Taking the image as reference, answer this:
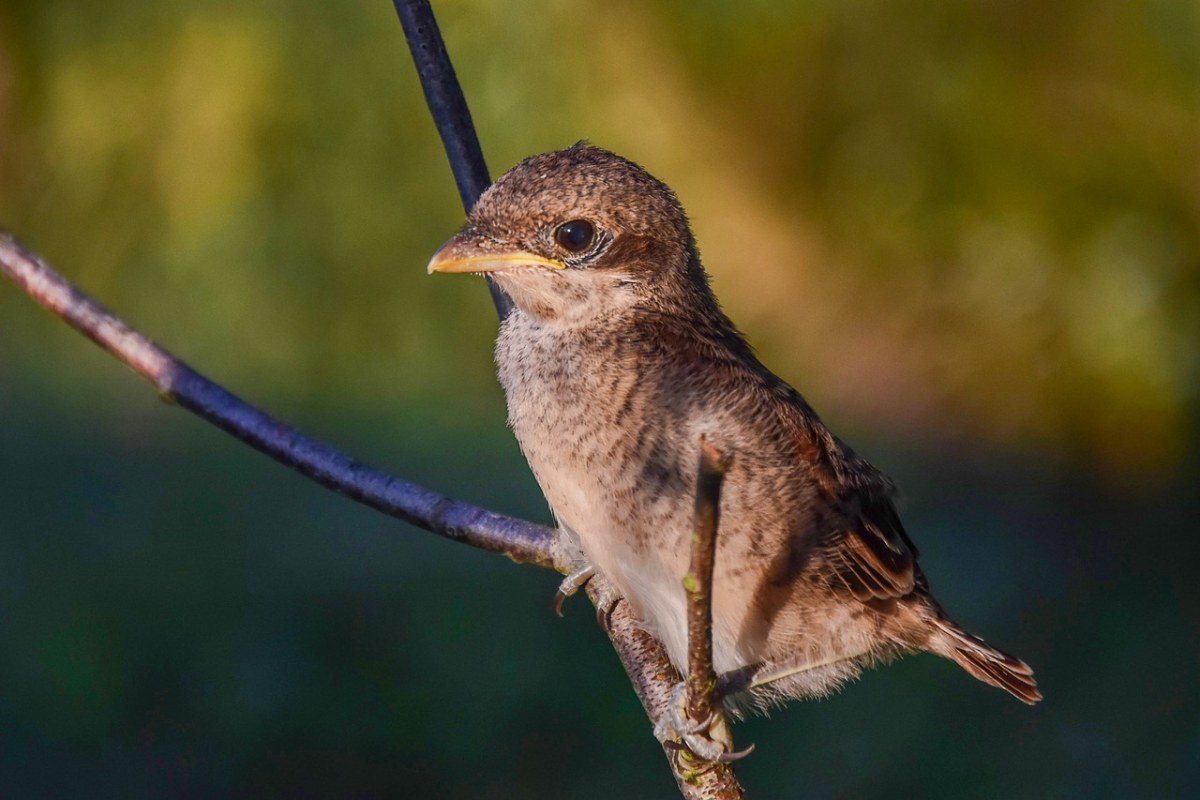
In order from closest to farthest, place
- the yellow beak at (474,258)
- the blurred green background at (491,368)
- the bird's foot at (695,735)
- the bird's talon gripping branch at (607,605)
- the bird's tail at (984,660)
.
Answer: the bird's foot at (695,735) < the yellow beak at (474,258) < the bird's tail at (984,660) < the bird's talon gripping branch at (607,605) < the blurred green background at (491,368)

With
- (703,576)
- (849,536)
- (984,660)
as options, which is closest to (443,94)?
(849,536)

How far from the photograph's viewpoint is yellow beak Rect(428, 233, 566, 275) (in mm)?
3557

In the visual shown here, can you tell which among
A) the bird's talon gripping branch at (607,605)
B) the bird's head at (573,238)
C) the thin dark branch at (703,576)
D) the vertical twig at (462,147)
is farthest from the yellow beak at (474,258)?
the thin dark branch at (703,576)

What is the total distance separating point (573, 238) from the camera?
363 centimetres

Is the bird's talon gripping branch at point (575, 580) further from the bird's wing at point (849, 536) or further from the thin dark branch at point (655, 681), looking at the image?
the bird's wing at point (849, 536)

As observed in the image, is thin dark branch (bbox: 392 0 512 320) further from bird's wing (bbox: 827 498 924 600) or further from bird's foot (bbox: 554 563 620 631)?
bird's wing (bbox: 827 498 924 600)

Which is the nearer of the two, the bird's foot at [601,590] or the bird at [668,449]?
the bird at [668,449]

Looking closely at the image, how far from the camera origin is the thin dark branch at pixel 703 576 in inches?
85.1

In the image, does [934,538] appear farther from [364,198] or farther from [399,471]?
[364,198]

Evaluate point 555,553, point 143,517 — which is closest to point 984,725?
point 555,553

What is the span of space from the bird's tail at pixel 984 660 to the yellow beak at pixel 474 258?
130 cm

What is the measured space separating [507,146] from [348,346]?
1.30 meters

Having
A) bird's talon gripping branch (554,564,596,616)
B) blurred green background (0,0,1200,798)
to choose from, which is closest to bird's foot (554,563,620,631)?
bird's talon gripping branch (554,564,596,616)

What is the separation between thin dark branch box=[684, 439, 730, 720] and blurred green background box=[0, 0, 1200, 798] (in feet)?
11.7
